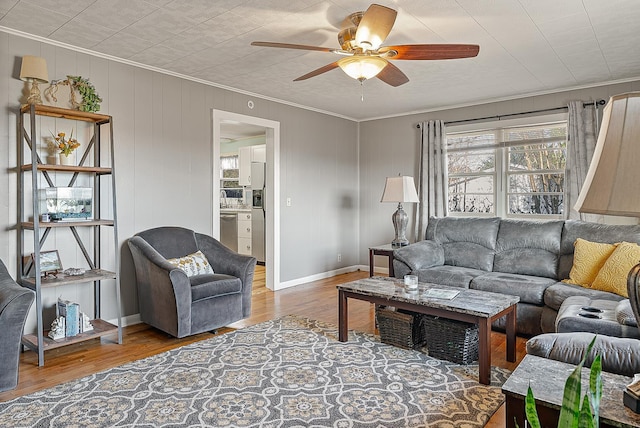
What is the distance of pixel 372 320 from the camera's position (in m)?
3.99

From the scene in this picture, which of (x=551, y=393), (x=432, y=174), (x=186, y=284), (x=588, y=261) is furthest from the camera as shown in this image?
(x=432, y=174)

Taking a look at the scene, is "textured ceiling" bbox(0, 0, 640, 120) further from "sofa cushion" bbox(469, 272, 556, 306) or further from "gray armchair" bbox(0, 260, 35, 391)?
"sofa cushion" bbox(469, 272, 556, 306)

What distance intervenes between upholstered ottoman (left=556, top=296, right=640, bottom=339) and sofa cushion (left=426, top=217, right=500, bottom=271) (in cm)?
149

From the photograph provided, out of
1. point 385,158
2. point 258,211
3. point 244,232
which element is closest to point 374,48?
point 385,158

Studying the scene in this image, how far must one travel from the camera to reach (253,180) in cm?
739

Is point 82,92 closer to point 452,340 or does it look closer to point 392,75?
point 392,75

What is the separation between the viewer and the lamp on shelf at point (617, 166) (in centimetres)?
102

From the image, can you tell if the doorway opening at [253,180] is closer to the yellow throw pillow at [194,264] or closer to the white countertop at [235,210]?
the white countertop at [235,210]

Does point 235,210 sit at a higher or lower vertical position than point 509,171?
lower

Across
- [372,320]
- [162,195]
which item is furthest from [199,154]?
[372,320]

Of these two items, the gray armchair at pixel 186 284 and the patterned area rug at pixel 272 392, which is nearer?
the patterned area rug at pixel 272 392

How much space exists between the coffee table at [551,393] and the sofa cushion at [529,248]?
7.81 ft

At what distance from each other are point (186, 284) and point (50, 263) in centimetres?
110

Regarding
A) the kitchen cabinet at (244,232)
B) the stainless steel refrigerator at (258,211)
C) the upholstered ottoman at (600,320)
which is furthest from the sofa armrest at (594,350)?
the kitchen cabinet at (244,232)
